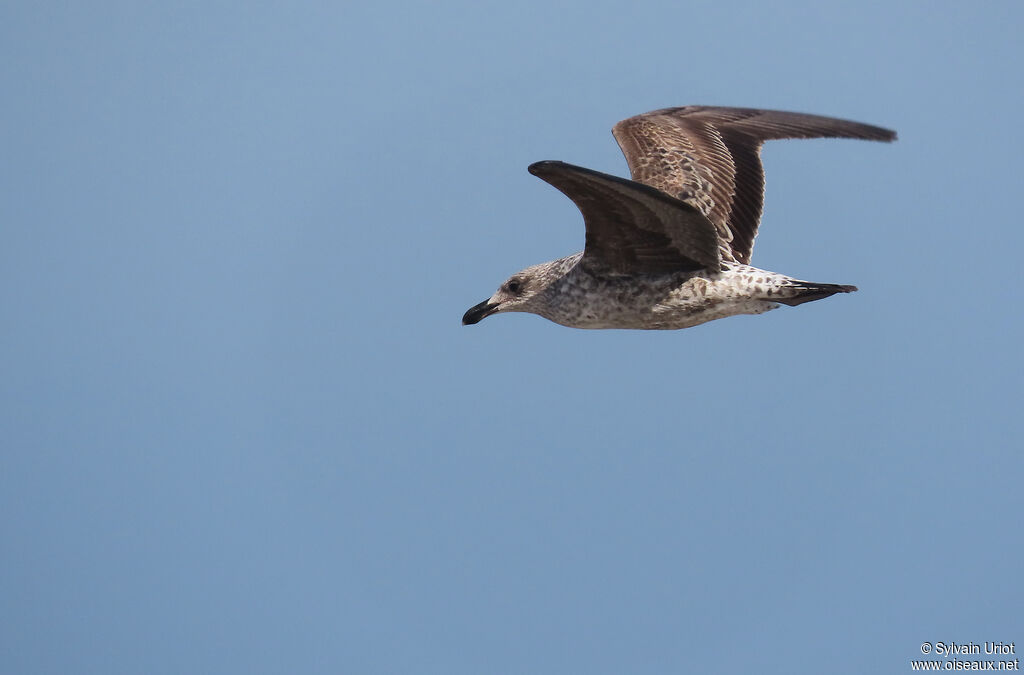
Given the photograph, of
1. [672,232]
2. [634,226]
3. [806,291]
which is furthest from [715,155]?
[806,291]

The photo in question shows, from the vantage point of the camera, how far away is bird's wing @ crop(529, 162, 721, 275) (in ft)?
29.3

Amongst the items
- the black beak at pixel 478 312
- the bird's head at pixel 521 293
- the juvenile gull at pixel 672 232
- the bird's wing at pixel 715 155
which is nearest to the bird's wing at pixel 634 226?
the juvenile gull at pixel 672 232

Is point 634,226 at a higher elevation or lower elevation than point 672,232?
higher

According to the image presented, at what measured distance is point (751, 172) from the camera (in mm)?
11469

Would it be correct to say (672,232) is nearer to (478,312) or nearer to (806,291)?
(806,291)

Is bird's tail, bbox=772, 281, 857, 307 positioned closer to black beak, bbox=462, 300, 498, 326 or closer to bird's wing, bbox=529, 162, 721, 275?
bird's wing, bbox=529, 162, 721, 275

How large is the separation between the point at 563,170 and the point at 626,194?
0.72 meters

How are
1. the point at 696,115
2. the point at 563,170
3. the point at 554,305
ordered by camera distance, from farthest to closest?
the point at 696,115, the point at 554,305, the point at 563,170

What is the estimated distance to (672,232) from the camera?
9797 mm

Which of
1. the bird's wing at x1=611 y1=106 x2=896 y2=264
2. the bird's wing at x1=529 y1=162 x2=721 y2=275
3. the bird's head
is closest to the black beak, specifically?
the bird's head

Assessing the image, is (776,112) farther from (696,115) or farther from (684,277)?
(684,277)

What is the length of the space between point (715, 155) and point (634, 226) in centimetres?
235

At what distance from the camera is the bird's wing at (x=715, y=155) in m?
11.2

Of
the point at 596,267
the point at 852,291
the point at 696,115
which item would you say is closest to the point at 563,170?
the point at 596,267
